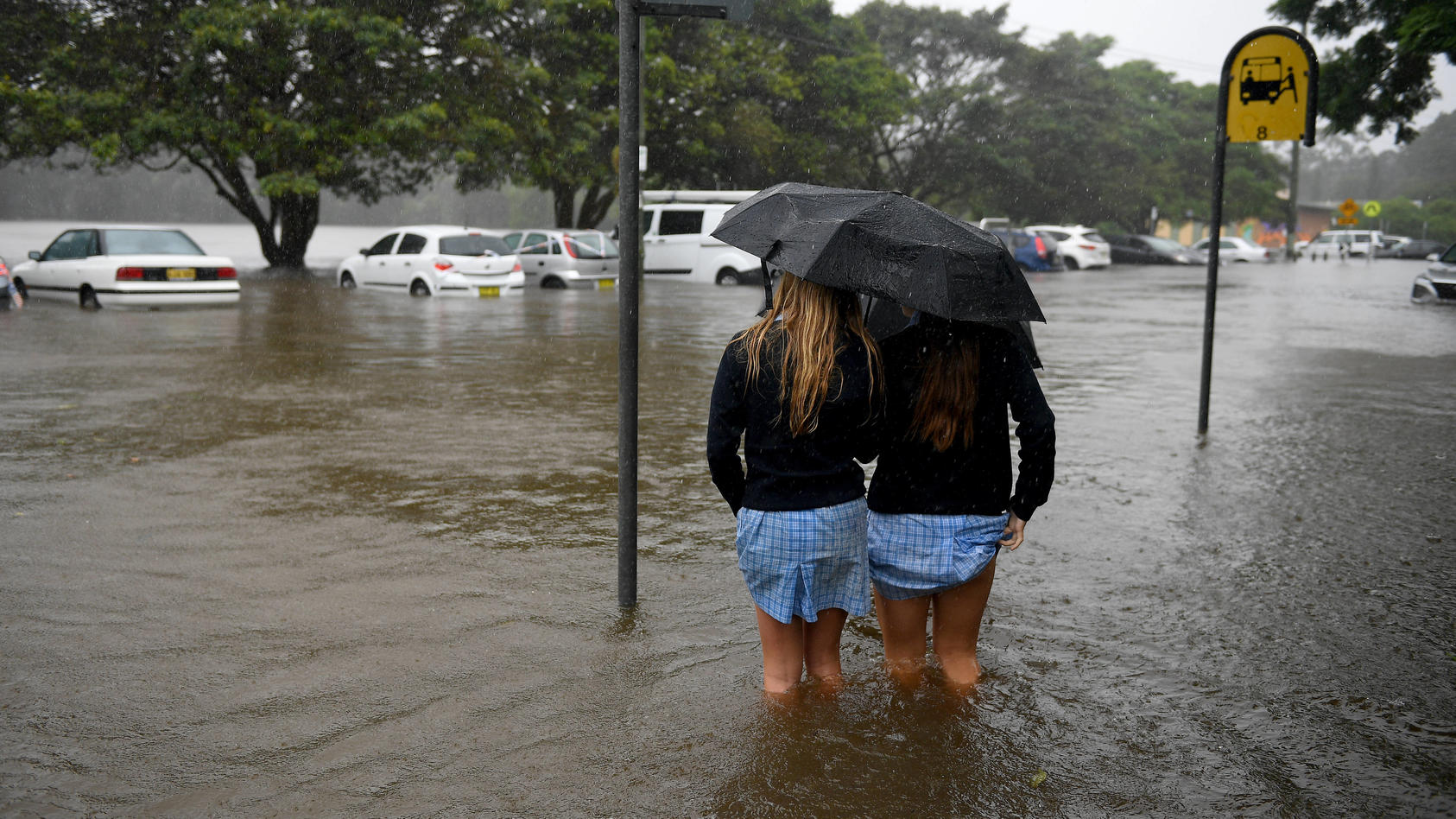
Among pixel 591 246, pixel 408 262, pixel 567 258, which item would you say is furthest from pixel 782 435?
pixel 591 246

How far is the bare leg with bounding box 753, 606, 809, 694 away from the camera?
340 centimetres

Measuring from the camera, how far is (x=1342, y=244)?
193 feet

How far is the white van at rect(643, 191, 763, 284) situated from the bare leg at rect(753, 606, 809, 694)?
21.7 metres

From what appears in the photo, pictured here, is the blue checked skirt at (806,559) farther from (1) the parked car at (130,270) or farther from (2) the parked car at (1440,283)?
(2) the parked car at (1440,283)

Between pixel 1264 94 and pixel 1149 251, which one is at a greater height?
pixel 1264 94

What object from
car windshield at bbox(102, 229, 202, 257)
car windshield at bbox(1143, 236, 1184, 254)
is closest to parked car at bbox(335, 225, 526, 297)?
car windshield at bbox(102, 229, 202, 257)

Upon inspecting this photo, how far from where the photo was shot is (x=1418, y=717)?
3.55 m

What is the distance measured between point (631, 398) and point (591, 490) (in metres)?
2.33

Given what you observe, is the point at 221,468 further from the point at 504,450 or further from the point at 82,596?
the point at 82,596

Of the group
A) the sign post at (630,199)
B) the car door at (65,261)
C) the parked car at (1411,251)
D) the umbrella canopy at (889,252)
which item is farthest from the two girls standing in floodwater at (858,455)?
the parked car at (1411,251)

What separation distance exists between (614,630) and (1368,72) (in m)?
14.1

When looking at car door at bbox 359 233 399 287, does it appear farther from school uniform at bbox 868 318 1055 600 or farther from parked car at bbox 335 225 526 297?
school uniform at bbox 868 318 1055 600

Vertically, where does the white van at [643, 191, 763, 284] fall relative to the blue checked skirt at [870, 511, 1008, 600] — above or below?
above

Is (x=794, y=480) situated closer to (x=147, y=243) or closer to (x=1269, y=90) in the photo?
(x=1269, y=90)
